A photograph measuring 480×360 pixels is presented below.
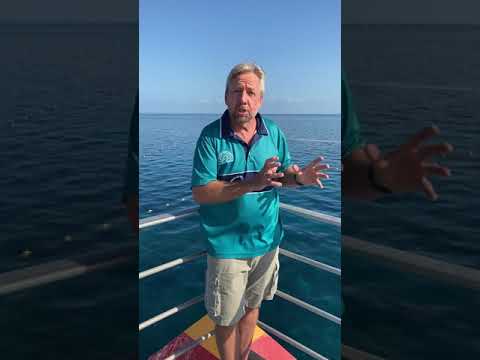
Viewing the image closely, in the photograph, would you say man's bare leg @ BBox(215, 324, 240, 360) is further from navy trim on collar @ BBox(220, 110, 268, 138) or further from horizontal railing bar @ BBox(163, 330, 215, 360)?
navy trim on collar @ BBox(220, 110, 268, 138)

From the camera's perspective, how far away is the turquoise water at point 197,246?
6.53 ft

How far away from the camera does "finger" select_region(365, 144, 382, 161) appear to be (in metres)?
1.15

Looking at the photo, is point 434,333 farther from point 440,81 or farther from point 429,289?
point 440,81

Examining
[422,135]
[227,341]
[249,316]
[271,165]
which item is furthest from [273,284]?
[422,135]

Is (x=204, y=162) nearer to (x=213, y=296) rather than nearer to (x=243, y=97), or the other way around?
(x=243, y=97)

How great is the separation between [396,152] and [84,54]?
50112 millimetres

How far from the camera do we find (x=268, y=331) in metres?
2.08

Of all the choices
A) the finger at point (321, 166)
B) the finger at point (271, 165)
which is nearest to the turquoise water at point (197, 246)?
the finger at point (321, 166)

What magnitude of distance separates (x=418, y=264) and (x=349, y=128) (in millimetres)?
587

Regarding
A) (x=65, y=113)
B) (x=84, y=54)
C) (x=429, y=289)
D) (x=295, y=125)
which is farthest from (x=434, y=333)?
(x=84, y=54)

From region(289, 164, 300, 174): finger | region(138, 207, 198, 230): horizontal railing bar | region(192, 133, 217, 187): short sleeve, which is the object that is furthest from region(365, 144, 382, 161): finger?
region(138, 207, 198, 230): horizontal railing bar

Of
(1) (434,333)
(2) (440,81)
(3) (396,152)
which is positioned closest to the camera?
(3) (396,152)

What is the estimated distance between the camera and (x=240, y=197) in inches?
54.6

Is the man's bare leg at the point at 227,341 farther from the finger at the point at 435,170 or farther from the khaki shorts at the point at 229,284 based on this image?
the finger at the point at 435,170
